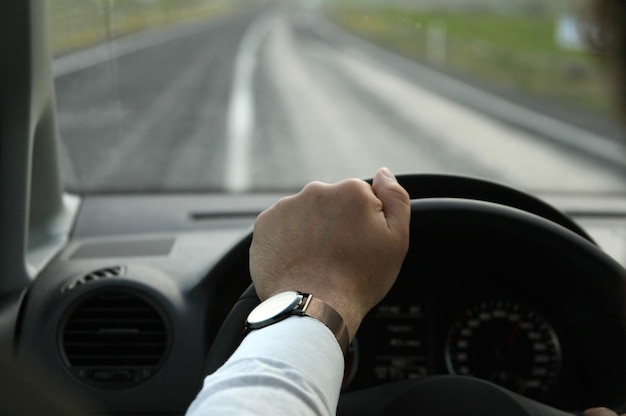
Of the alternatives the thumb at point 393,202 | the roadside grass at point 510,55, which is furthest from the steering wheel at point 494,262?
the roadside grass at point 510,55

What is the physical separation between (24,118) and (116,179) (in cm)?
125

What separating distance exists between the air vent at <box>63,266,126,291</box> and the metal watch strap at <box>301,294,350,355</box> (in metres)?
1.37

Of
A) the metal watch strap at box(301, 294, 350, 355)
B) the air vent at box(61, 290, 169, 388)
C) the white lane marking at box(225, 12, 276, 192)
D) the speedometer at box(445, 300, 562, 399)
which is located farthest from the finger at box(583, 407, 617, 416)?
the white lane marking at box(225, 12, 276, 192)

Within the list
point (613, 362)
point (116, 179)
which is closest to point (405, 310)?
point (613, 362)

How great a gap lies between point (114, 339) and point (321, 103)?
249 inches

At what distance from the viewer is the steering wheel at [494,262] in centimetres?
197

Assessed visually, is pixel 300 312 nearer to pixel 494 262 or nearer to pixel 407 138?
pixel 494 262

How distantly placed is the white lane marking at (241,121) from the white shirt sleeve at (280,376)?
233cm

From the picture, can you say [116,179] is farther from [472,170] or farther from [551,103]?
[551,103]

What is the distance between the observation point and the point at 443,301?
8.98ft

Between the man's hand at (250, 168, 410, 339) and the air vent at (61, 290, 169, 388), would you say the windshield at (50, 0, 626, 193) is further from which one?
the air vent at (61, 290, 169, 388)

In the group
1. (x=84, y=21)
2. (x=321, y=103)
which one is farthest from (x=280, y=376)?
(x=321, y=103)

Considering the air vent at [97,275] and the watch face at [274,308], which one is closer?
the watch face at [274,308]

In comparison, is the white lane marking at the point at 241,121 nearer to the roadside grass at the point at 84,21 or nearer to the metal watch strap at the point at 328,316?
the roadside grass at the point at 84,21
